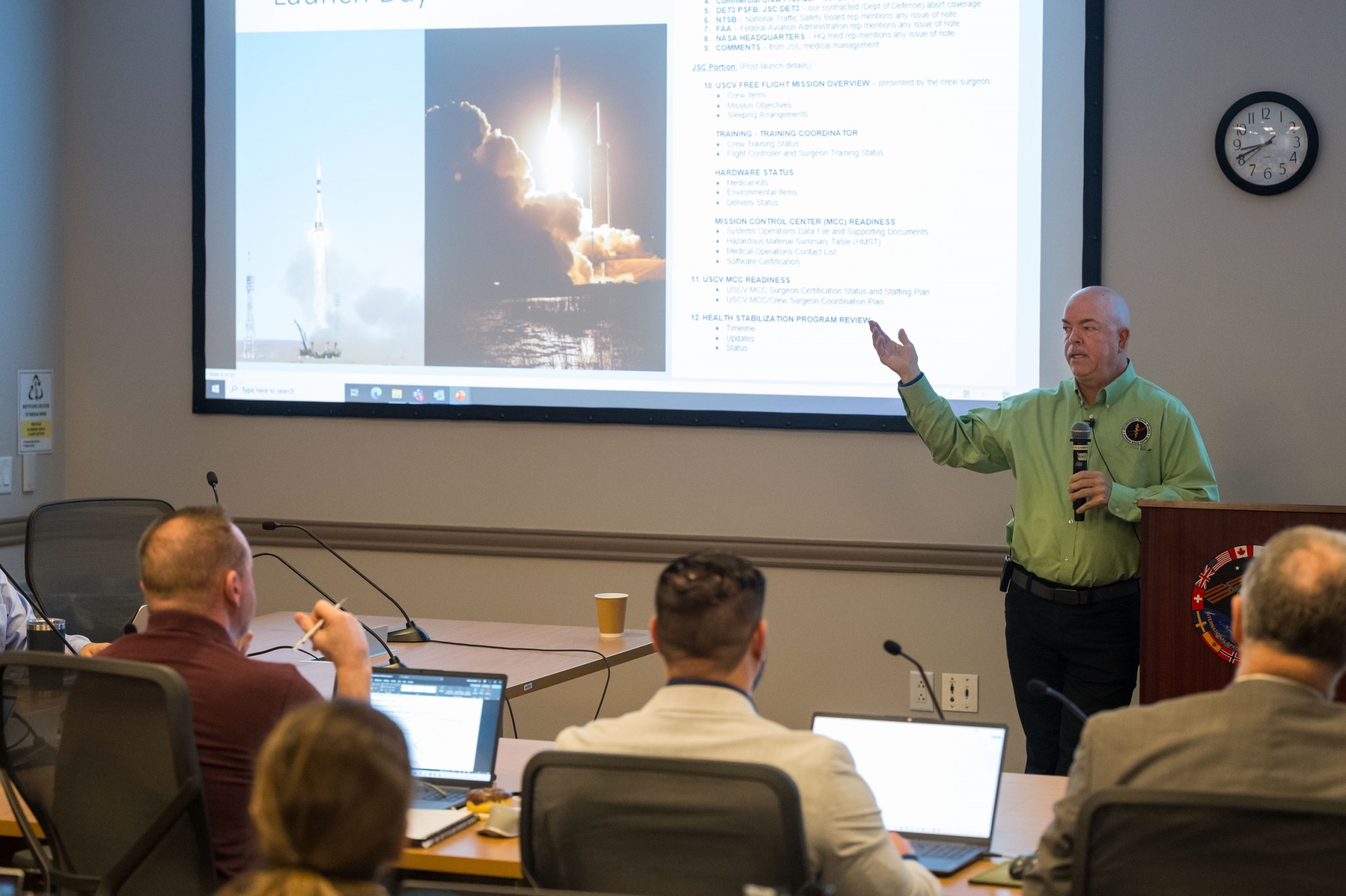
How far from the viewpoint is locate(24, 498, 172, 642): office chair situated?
12.7 ft

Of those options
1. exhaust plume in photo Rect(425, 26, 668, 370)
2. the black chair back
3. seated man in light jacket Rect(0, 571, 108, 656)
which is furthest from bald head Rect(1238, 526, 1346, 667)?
exhaust plume in photo Rect(425, 26, 668, 370)

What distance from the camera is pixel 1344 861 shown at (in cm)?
145

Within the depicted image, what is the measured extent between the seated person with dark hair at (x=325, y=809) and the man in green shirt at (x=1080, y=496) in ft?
8.92

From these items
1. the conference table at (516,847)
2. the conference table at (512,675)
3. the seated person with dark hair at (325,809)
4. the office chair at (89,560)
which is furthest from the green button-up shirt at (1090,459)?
the seated person with dark hair at (325,809)

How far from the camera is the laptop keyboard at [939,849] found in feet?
6.89

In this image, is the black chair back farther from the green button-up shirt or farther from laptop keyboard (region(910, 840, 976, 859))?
the green button-up shirt

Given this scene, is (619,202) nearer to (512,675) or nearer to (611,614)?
(611,614)

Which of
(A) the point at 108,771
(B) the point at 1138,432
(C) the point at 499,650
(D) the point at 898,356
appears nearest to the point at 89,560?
(C) the point at 499,650

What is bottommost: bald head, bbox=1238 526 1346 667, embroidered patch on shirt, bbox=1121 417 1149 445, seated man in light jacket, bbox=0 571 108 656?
seated man in light jacket, bbox=0 571 108 656

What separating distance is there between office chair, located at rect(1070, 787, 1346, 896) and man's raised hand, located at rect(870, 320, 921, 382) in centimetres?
240

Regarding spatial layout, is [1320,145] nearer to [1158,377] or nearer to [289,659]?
[1158,377]

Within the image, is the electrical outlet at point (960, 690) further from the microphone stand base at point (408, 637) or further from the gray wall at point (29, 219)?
the gray wall at point (29, 219)

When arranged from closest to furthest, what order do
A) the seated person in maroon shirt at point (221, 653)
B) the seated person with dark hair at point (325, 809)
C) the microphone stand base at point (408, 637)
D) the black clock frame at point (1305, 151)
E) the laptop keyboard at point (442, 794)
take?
the seated person with dark hair at point (325, 809) < the seated person in maroon shirt at point (221, 653) < the laptop keyboard at point (442, 794) < the microphone stand base at point (408, 637) < the black clock frame at point (1305, 151)

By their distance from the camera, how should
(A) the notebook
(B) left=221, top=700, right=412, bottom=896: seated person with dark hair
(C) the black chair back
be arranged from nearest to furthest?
(B) left=221, top=700, right=412, bottom=896: seated person with dark hair
(C) the black chair back
(A) the notebook
